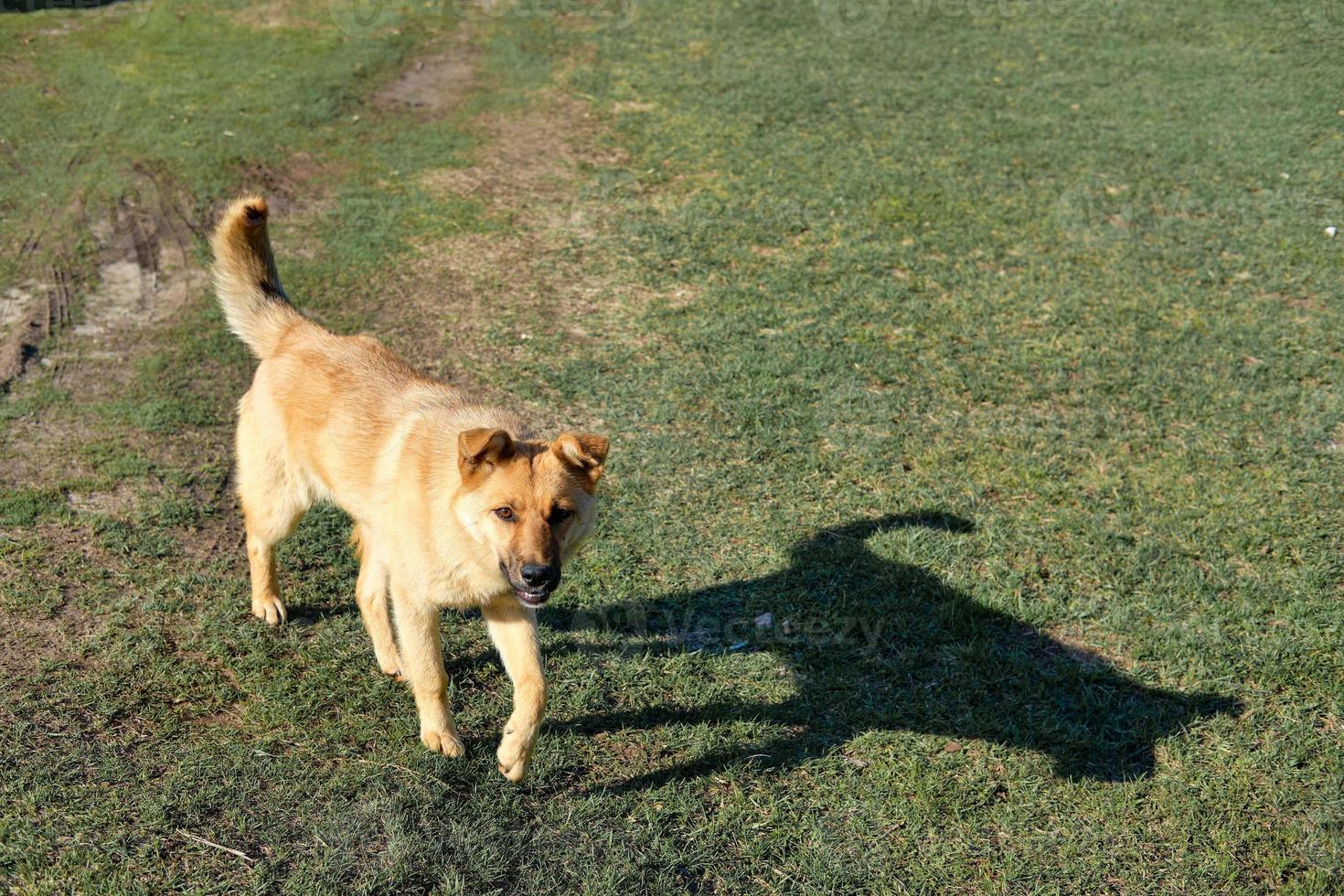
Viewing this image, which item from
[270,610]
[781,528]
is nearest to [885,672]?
[781,528]

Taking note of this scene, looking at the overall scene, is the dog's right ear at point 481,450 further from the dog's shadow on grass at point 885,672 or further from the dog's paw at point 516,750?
the dog's shadow on grass at point 885,672

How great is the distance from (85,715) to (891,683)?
3829 mm

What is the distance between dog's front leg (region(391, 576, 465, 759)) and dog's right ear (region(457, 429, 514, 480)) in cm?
63

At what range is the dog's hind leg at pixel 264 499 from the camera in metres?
5.34

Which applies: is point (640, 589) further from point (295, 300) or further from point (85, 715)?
point (295, 300)

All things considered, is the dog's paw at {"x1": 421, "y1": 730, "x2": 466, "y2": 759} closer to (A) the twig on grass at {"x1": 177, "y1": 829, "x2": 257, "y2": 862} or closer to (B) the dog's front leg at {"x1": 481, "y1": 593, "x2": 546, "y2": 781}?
(B) the dog's front leg at {"x1": 481, "y1": 593, "x2": 546, "y2": 781}

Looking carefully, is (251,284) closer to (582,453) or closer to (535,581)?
(582,453)

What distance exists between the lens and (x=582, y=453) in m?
4.52

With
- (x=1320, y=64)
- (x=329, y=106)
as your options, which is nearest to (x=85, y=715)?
(x=329, y=106)

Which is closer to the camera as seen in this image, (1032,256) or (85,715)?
(85,715)

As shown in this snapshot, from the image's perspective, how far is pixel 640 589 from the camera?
601cm

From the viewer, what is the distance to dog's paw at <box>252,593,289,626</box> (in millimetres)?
5582

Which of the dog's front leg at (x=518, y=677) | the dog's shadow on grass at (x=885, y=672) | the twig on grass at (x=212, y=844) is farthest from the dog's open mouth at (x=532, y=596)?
the twig on grass at (x=212, y=844)

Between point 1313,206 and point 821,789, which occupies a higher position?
point 1313,206
